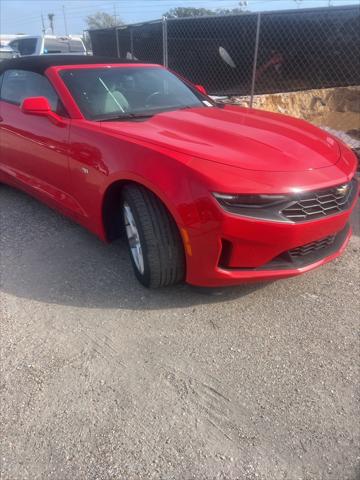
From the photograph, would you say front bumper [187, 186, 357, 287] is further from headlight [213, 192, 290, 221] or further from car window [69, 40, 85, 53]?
car window [69, 40, 85, 53]

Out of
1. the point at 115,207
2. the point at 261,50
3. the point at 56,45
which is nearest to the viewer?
the point at 115,207

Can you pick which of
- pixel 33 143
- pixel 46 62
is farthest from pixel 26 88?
pixel 33 143

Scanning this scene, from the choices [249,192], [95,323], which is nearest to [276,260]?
[249,192]

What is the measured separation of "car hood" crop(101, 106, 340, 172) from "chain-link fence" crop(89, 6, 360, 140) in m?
3.93

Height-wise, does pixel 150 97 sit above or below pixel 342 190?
above

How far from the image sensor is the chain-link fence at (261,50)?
6.39m

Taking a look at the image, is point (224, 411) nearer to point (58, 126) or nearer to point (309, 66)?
point (58, 126)

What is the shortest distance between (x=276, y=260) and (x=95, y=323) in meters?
1.18

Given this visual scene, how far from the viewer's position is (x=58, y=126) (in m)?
3.06

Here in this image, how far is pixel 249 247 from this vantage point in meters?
2.26

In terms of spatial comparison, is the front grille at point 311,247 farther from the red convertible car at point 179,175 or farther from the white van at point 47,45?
the white van at point 47,45

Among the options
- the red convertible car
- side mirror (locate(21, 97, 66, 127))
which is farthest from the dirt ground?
side mirror (locate(21, 97, 66, 127))

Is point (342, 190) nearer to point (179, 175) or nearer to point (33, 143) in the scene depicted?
point (179, 175)

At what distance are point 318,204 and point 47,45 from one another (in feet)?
47.0
